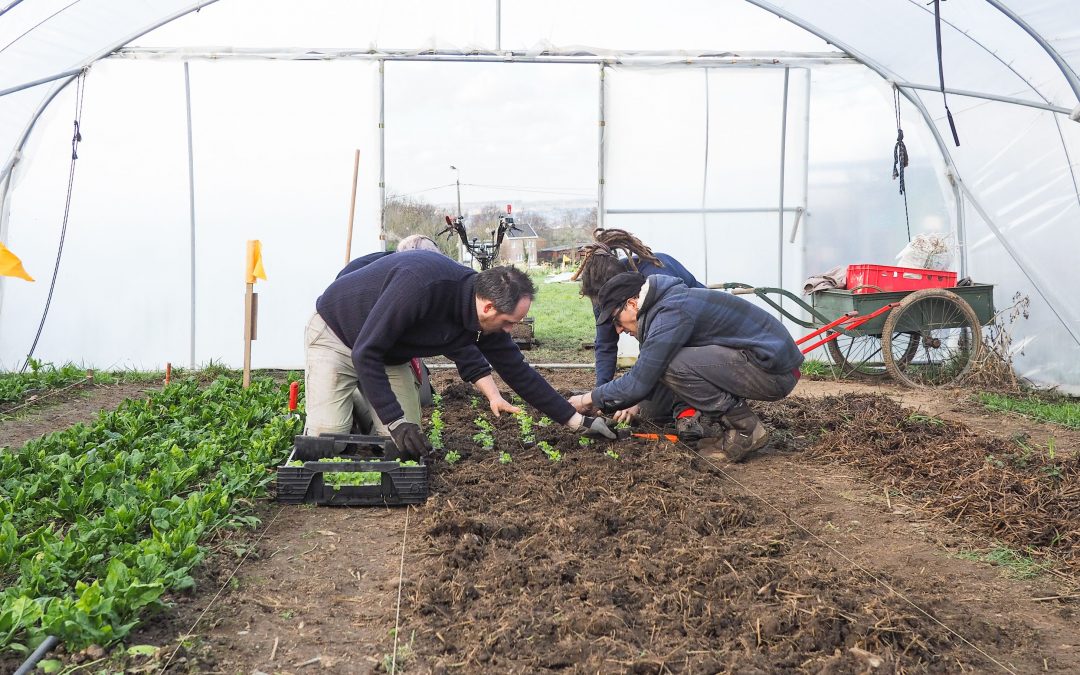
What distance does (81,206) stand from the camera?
808cm

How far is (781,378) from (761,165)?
432 centimetres

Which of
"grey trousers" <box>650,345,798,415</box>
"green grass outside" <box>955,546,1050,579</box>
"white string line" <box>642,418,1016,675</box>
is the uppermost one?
"grey trousers" <box>650,345,798,415</box>

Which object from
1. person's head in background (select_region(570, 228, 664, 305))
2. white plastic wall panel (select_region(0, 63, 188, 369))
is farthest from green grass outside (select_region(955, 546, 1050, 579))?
white plastic wall panel (select_region(0, 63, 188, 369))

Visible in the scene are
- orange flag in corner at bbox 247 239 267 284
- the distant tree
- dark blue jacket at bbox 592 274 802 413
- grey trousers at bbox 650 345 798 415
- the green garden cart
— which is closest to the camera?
dark blue jacket at bbox 592 274 802 413

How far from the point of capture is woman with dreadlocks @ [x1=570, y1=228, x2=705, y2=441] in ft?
16.1

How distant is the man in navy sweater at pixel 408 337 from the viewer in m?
3.90

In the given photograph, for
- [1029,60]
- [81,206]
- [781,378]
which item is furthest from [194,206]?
[1029,60]

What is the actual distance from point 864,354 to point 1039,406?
1704mm

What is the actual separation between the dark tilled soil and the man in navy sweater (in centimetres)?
39

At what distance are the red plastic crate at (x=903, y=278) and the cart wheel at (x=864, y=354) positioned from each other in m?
0.44

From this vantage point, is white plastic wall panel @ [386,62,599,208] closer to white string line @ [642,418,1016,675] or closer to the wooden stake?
the wooden stake

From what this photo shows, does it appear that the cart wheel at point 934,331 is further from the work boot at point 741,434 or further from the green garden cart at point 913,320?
the work boot at point 741,434

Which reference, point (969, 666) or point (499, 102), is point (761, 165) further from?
point (969, 666)

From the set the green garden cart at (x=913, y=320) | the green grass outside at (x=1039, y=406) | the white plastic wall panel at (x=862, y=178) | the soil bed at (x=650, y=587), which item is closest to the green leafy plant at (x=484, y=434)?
the soil bed at (x=650, y=587)
